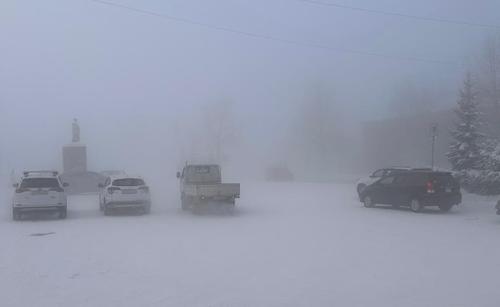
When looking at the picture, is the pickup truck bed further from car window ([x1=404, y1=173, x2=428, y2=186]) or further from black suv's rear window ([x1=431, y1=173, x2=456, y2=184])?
black suv's rear window ([x1=431, y1=173, x2=456, y2=184])

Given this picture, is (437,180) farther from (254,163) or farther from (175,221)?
(254,163)

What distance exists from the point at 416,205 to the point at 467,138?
13.9 meters

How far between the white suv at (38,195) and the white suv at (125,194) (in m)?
1.67

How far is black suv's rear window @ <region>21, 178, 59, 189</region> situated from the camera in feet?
63.0

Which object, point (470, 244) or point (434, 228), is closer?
point (470, 244)

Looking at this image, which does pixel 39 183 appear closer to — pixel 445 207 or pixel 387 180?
pixel 387 180

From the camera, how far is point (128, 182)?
823 inches

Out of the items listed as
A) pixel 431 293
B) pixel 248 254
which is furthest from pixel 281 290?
pixel 248 254

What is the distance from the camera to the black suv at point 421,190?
20562 millimetres

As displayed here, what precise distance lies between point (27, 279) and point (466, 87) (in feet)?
103

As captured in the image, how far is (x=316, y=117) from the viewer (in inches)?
2886

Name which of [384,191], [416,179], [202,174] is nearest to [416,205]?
[416,179]

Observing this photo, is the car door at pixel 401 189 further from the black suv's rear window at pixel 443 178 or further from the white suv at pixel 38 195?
the white suv at pixel 38 195

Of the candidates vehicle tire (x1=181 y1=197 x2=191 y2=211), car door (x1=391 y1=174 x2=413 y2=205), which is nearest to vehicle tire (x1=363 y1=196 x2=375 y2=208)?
car door (x1=391 y1=174 x2=413 y2=205)
